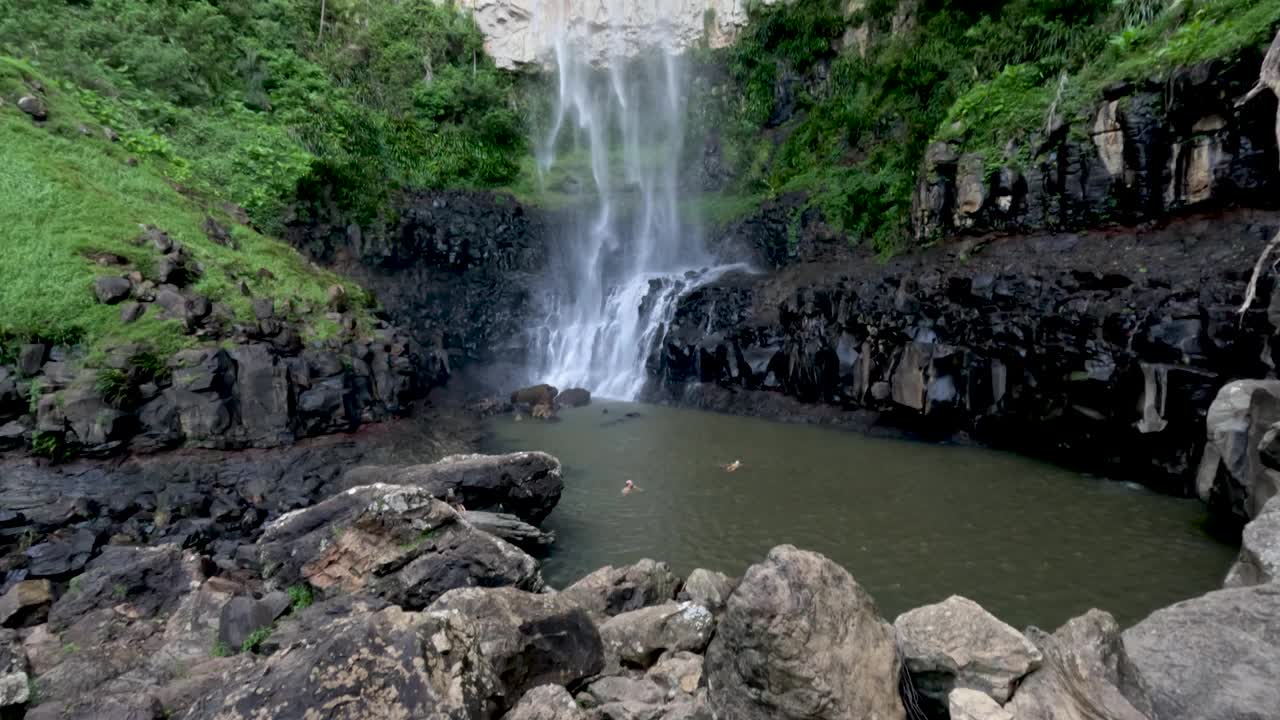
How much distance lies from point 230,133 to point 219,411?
41.3 feet

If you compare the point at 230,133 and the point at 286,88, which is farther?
the point at 286,88

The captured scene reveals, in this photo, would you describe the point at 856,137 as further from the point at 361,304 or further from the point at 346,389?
the point at 346,389

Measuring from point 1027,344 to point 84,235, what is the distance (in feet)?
59.9

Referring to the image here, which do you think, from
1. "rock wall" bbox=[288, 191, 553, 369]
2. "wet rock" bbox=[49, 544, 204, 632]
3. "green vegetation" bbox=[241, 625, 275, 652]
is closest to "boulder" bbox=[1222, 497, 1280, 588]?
"green vegetation" bbox=[241, 625, 275, 652]

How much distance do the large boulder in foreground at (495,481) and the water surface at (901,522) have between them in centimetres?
56

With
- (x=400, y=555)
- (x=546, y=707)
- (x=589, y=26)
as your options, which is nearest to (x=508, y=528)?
(x=400, y=555)

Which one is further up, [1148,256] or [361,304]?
[1148,256]

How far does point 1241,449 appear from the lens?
308 inches

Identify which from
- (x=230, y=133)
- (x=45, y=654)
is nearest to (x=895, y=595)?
(x=45, y=654)

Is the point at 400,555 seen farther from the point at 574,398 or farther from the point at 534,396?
the point at 574,398

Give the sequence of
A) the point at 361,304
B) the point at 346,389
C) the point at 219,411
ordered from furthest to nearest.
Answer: the point at 361,304, the point at 346,389, the point at 219,411

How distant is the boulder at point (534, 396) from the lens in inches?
682

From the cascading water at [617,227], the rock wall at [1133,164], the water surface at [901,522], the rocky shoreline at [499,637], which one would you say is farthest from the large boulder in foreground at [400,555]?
the rock wall at [1133,164]

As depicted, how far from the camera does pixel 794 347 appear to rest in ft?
54.1
